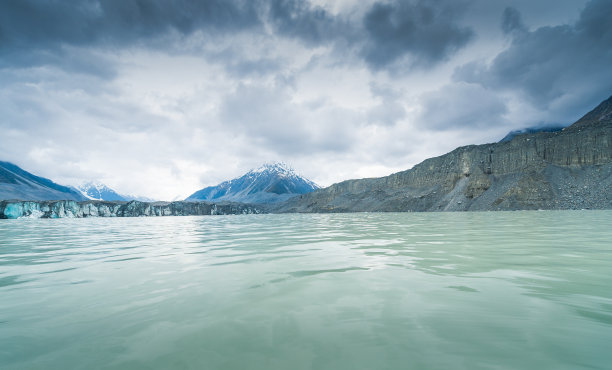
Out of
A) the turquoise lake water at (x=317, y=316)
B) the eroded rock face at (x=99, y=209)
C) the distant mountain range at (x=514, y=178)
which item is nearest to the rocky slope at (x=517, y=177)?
the distant mountain range at (x=514, y=178)

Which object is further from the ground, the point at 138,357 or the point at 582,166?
the point at 582,166

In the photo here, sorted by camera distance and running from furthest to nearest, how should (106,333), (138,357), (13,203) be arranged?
(13,203) < (106,333) < (138,357)

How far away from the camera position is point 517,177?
91625mm

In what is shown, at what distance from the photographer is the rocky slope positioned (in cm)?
7675

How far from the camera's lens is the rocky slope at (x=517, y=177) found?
7675 centimetres

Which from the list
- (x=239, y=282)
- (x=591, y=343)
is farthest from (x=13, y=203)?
(x=591, y=343)

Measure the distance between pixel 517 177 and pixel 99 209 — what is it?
540 feet

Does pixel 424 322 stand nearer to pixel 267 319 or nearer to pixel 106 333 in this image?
pixel 267 319

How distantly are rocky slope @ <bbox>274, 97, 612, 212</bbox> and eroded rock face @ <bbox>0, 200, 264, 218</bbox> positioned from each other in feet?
316

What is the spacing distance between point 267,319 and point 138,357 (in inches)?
63.2

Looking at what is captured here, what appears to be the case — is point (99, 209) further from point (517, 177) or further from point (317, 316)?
point (517, 177)

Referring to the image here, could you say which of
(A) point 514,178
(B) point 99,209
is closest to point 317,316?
A: (A) point 514,178

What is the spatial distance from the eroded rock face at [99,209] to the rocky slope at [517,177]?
3790 inches

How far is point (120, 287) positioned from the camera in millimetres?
5969
